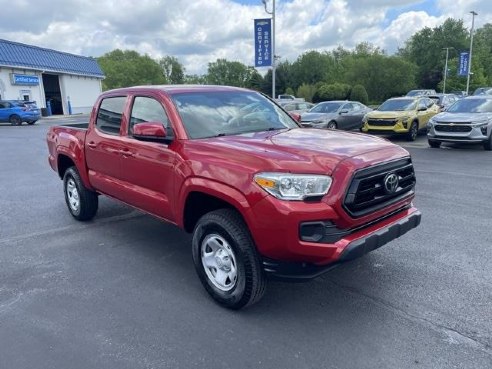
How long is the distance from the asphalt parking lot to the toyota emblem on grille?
98 cm

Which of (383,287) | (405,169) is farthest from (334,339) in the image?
(405,169)

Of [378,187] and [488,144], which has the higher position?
[378,187]

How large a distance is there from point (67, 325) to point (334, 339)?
6.91ft

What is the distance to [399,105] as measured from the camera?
15.9 meters

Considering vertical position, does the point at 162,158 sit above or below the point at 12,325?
above

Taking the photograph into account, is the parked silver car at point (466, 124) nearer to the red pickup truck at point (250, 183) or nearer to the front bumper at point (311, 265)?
the red pickup truck at point (250, 183)

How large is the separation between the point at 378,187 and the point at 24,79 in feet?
129

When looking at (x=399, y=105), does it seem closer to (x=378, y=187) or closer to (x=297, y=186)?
(x=378, y=187)

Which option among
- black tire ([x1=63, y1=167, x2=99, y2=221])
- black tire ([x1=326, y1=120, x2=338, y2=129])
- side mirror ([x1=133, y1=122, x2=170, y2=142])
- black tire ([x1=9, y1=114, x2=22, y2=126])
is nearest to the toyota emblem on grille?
side mirror ([x1=133, y1=122, x2=170, y2=142])

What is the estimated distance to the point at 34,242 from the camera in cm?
519

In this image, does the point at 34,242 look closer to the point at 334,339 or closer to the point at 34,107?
the point at 334,339

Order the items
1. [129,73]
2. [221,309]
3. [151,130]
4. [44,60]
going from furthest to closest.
Answer: [129,73], [44,60], [151,130], [221,309]

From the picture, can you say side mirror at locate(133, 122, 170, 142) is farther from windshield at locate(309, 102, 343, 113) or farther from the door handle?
windshield at locate(309, 102, 343, 113)

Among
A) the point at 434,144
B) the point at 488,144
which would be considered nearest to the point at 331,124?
the point at 434,144
